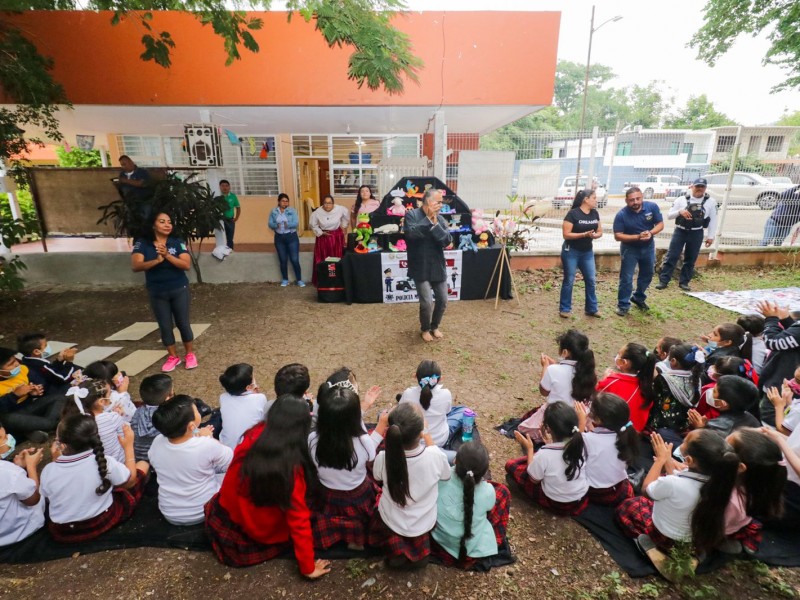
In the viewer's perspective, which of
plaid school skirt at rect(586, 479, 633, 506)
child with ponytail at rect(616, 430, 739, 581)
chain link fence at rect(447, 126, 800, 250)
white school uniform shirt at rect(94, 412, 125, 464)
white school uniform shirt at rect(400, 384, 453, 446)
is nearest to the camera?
child with ponytail at rect(616, 430, 739, 581)

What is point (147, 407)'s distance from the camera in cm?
292

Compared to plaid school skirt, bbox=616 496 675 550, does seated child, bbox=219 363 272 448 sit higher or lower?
higher

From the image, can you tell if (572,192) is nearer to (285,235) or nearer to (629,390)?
(285,235)

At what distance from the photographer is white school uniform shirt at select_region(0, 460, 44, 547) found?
2.03 metres

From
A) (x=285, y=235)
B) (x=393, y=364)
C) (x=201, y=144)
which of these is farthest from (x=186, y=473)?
(x=201, y=144)

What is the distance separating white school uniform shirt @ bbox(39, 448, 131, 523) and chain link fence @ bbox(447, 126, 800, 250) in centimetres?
638

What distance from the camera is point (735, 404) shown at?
2.38 metres

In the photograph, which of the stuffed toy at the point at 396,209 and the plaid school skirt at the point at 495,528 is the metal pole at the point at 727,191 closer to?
the stuffed toy at the point at 396,209

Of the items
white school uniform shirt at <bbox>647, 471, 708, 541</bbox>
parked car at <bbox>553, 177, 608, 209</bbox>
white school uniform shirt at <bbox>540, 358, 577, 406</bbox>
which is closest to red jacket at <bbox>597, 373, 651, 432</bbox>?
white school uniform shirt at <bbox>540, 358, 577, 406</bbox>

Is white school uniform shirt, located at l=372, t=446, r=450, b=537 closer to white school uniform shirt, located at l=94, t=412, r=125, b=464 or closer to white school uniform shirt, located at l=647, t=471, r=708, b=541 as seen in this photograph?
white school uniform shirt, located at l=647, t=471, r=708, b=541

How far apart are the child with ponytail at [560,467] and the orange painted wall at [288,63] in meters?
6.01

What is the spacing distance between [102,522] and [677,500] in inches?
115

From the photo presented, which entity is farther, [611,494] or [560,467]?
[611,494]

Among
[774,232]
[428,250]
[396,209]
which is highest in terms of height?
[396,209]
